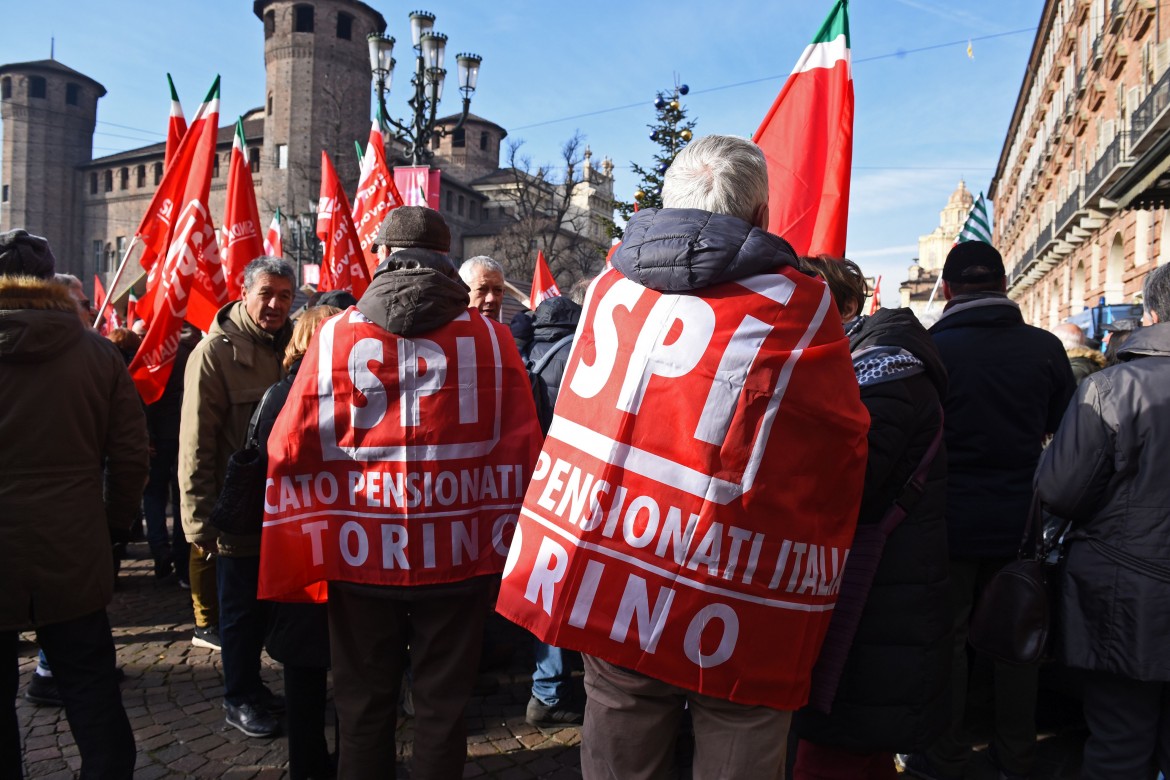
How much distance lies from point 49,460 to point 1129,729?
12.1ft

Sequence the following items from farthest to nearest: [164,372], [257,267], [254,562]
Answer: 1. [164,372]
2. [257,267]
3. [254,562]

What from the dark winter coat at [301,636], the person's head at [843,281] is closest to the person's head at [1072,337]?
the person's head at [843,281]

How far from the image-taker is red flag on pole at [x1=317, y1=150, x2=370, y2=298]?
7699mm

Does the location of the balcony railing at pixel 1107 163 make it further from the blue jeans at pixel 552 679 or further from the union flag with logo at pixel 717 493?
the union flag with logo at pixel 717 493

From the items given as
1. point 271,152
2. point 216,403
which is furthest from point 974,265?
point 271,152

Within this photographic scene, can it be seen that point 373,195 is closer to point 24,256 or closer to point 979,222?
point 24,256

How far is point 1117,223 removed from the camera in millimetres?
21875

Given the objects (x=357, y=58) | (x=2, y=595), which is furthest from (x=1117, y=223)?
(x=357, y=58)

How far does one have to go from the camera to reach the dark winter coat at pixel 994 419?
3.28 meters

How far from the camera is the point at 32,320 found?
9.03 feet

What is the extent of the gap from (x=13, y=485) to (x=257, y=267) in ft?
5.09

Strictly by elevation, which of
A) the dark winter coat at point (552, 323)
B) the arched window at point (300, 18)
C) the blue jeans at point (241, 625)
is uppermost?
the arched window at point (300, 18)

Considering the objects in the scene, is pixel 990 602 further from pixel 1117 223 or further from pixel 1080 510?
pixel 1117 223

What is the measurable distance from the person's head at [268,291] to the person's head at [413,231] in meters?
1.30
